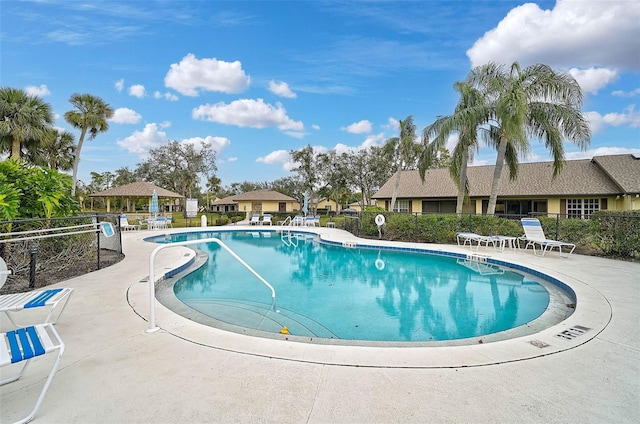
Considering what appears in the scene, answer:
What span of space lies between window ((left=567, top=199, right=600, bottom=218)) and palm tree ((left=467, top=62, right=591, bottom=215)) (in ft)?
24.6

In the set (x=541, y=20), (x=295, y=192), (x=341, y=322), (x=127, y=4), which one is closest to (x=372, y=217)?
(x=541, y=20)

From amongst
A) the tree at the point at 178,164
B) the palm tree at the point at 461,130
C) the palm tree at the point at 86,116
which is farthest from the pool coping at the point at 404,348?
the tree at the point at 178,164

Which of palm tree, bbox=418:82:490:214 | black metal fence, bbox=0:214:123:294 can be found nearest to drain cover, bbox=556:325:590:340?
black metal fence, bbox=0:214:123:294

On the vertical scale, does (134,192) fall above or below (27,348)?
above

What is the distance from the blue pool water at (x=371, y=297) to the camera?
16.4ft

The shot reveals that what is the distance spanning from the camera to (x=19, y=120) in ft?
58.5

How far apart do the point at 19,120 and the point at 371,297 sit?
22170 millimetres

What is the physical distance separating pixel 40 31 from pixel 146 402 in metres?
11.8

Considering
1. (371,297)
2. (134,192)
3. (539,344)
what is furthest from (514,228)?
(134,192)

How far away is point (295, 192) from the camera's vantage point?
44.5 meters

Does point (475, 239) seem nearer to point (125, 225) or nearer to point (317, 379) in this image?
point (317, 379)

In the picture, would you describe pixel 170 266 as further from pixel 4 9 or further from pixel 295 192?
pixel 295 192

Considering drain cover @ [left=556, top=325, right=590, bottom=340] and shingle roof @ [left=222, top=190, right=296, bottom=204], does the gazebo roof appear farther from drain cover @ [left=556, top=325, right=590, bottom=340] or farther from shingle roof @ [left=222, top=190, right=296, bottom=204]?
drain cover @ [left=556, top=325, right=590, bottom=340]

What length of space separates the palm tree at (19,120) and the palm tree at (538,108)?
24123mm
